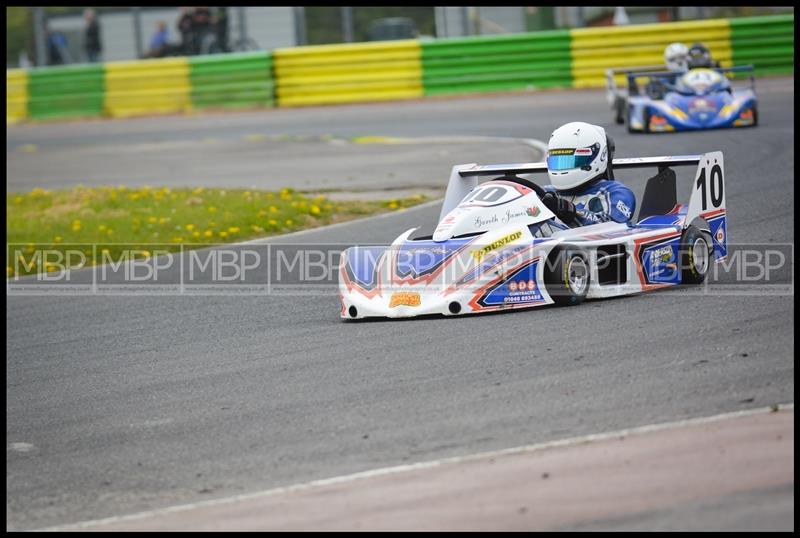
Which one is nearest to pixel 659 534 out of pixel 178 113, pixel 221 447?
pixel 221 447

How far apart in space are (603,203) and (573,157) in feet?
1.14

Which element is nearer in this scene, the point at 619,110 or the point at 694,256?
the point at 694,256

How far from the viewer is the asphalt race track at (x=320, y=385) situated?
15.5ft

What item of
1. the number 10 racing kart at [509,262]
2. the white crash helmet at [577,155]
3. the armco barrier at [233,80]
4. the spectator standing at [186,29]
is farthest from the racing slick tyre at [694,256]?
the spectator standing at [186,29]

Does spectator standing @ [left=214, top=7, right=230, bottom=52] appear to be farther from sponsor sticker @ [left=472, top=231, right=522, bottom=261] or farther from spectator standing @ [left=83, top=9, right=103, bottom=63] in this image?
sponsor sticker @ [left=472, top=231, right=522, bottom=261]

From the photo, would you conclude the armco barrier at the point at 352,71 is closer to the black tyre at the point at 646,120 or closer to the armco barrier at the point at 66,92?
the armco barrier at the point at 66,92

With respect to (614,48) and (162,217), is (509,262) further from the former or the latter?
(614,48)

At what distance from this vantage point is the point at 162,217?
467 inches

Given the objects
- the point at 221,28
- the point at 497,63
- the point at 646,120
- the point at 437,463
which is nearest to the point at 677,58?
the point at 646,120

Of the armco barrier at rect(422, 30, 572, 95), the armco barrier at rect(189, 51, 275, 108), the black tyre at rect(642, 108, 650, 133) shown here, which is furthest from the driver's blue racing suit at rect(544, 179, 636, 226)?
the armco barrier at rect(189, 51, 275, 108)

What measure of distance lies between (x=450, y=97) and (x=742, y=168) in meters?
10.3

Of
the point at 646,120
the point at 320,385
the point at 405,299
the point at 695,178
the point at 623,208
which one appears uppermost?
the point at 646,120

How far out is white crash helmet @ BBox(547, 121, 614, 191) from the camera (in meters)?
7.64

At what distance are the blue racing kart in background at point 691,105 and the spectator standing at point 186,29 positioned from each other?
13.0 meters
